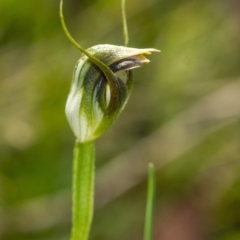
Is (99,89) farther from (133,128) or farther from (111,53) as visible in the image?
(133,128)

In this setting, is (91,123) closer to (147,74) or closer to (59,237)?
(59,237)

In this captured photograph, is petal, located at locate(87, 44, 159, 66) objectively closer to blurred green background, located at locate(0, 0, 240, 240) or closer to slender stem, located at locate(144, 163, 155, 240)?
slender stem, located at locate(144, 163, 155, 240)

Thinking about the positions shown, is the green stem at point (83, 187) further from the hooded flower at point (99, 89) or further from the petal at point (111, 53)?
the petal at point (111, 53)

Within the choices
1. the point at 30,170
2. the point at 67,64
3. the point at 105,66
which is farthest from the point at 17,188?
the point at 105,66

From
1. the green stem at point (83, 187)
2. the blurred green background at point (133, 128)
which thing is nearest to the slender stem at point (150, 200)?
the green stem at point (83, 187)

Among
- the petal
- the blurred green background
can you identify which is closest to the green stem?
the petal
